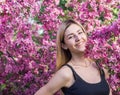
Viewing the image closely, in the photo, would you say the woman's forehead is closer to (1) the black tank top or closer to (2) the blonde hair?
(2) the blonde hair

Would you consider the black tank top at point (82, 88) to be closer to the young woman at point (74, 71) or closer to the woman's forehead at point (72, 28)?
the young woman at point (74, 71)

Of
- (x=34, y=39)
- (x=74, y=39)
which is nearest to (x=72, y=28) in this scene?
(x=74, y=39)

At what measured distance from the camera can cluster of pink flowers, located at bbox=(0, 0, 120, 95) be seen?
511 centimetres

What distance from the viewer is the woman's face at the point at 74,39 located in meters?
3.42

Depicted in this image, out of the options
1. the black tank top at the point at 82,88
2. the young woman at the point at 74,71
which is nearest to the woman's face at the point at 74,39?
the young woman at the point at 74,71

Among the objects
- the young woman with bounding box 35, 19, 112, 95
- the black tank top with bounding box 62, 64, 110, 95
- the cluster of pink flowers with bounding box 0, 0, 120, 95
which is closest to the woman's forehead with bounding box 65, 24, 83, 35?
the young woman with bounding box 35, 19, 112, 95

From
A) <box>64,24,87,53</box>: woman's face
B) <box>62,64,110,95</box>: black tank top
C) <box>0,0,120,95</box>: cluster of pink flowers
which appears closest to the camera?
<box>62,64,110,95</box>: black tank top

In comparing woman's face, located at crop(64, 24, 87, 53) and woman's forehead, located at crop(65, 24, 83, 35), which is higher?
woman's forehead, located at crop(65, 24, 83, 35)

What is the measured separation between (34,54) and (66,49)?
6.59 ft

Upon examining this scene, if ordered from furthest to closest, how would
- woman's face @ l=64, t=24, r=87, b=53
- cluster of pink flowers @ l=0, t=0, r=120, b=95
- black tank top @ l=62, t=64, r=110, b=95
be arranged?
cluster of pink flowers @ l=0, t=0, r=120, b=95, woman's face @ l=64, t=24, r=87, b=53, black tank top @ l=62, t=64, r=110, b=95

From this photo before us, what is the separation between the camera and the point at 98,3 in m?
5.59

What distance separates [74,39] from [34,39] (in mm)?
2491

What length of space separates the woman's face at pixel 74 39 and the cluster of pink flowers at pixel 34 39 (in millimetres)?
1439

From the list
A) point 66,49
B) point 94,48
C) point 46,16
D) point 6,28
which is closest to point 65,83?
point 66,49
